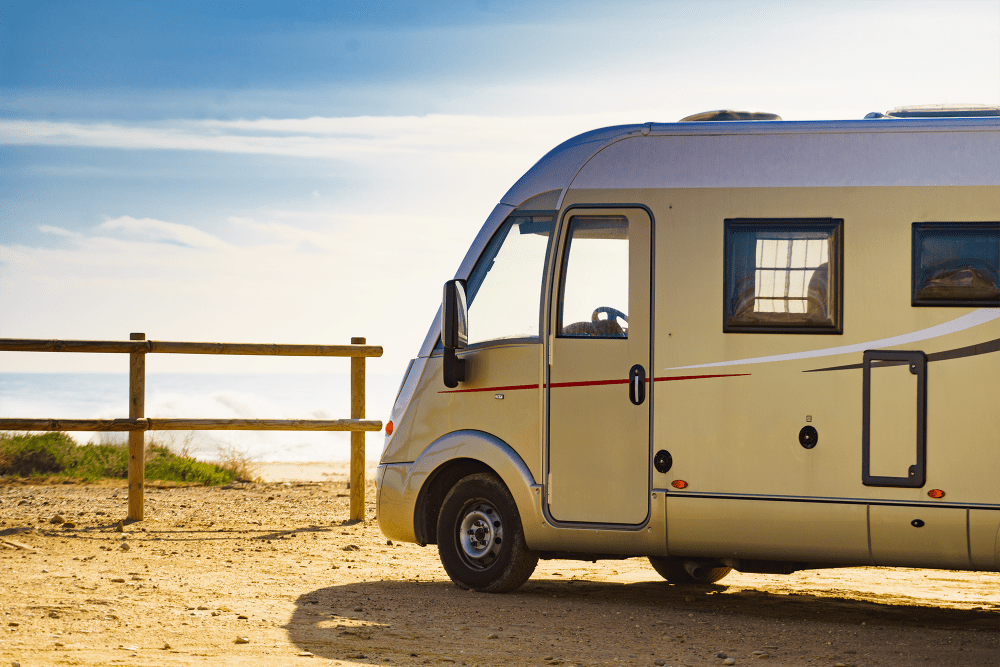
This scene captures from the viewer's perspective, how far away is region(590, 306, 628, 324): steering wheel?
7.04 m

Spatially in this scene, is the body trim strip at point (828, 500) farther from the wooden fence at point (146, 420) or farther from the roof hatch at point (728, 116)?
the wooden fence at point (146, 420)

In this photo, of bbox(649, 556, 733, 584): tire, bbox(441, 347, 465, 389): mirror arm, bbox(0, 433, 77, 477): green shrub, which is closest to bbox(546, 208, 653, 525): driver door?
bbox(441, 347, 465, 389): mirror arm

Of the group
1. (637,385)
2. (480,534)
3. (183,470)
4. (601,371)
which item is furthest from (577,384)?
(183,470)

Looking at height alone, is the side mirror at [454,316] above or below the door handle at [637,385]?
above

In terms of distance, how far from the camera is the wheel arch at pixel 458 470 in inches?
287

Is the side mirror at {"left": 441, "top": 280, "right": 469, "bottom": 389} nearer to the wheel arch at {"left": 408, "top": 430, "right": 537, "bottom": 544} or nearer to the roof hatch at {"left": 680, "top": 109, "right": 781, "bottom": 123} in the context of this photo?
the wheel arch at {"left": 408, "top": 430, "right": 537, "bottom": 544}

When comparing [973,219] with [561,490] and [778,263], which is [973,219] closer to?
[778,263]

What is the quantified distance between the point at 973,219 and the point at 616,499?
2797mm

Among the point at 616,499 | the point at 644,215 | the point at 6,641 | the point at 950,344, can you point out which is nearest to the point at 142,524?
the point at 6,641

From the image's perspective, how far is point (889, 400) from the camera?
641 centimetres

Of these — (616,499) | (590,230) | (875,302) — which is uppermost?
(590,230)

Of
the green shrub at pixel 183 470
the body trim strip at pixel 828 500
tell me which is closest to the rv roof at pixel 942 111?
the body trim strip at pixel 828 500

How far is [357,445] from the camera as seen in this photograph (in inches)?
449

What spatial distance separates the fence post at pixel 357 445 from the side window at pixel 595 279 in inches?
180
